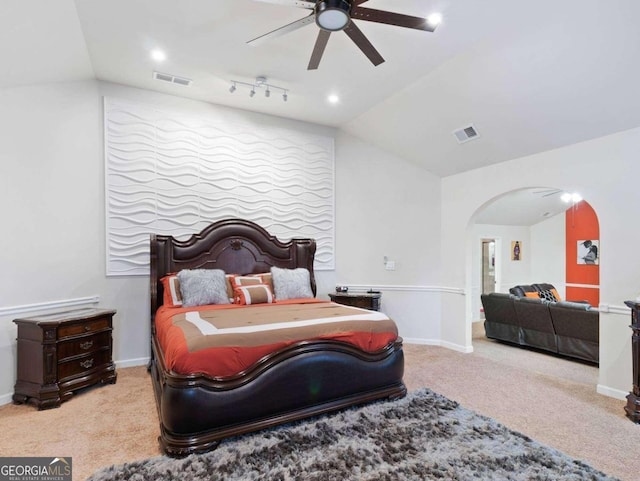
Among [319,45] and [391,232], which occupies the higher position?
[319,45]

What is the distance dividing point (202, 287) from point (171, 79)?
236 cm

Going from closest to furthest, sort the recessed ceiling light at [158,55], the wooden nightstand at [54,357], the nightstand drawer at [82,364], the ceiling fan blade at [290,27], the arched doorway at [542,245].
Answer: the ceiling fan blade at [290,27] → the wooden nightstand at [54,357] → the nightstand drawer at [82,364] → the recessed ceiling light at [158,55] → the arched doorway at [542,245]

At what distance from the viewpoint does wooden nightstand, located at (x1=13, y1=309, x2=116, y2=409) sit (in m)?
3.09

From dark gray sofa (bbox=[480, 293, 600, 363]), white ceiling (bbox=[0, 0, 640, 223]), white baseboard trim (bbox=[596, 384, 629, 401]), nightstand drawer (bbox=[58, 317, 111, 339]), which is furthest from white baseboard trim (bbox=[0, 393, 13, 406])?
dark gray sofa (bbox=[480, 293, 600, 363])

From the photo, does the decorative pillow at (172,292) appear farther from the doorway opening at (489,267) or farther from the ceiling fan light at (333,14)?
the doorway opening at (489,267)

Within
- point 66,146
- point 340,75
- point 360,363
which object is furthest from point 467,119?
point 66,146

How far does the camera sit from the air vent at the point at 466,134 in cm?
420

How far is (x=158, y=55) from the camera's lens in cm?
359

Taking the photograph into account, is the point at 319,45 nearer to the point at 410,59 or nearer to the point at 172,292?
the point at 410,59

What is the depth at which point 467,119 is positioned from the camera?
4078 millimetres

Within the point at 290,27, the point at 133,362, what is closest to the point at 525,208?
the point at 290,27

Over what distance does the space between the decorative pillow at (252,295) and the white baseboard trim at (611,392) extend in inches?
134

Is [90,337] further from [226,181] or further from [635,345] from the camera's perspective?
[635,345]

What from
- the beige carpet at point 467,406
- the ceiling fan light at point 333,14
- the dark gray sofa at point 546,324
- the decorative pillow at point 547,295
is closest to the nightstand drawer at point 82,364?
the beige carpet at point 467,406
